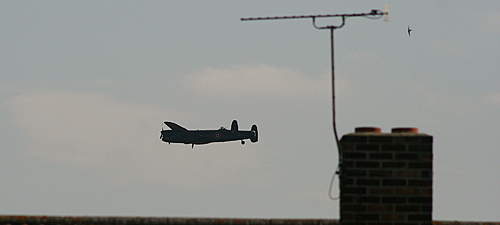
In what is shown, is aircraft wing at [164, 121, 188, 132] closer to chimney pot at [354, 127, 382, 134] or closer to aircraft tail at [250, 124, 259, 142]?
aircraft tail at [250, 124, 259, 142]

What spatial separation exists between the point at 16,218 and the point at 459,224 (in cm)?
577

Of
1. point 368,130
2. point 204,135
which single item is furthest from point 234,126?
point 368,130

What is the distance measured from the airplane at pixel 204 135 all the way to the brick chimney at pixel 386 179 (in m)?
100

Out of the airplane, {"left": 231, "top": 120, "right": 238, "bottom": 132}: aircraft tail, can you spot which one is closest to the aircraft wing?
the airplane

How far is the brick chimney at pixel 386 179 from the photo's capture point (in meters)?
11.3

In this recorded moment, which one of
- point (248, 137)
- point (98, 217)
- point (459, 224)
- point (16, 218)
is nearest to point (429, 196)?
point (459, 224)

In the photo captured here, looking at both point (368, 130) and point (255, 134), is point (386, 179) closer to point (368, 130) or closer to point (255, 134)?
point (368, 130)

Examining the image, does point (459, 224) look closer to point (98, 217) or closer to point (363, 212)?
point (363, 212)

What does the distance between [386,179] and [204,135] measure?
107 metres

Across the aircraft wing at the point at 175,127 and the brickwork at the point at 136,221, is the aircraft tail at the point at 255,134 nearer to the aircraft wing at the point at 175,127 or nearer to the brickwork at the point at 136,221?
the aircraft wing at the point at 175,127

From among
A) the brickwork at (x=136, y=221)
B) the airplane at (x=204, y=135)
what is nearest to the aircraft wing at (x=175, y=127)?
the airplane at (x=204, y=135)

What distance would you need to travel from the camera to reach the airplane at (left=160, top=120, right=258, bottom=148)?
113 metres

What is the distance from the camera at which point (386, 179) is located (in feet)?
37.0

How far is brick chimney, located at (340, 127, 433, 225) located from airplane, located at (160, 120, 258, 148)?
329 ft
